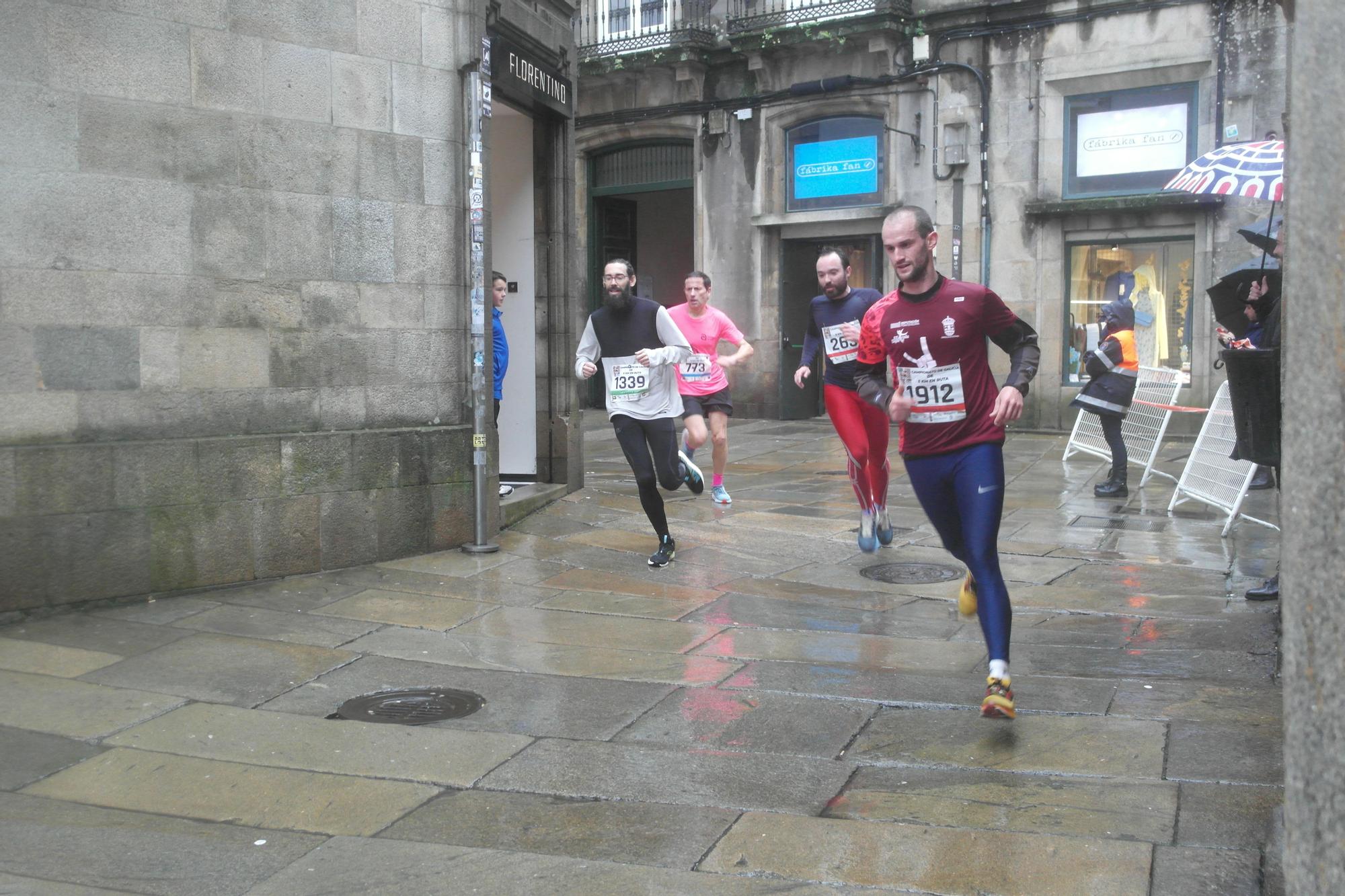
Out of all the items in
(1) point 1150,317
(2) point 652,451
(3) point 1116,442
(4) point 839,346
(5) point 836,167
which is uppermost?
(5) point 836,167

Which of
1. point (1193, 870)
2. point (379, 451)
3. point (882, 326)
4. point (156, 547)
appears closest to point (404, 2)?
point (379, 451)

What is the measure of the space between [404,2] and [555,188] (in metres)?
2.64

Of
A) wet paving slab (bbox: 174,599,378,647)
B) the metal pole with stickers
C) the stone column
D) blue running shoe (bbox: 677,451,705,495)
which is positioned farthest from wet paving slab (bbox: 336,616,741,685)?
the stone column

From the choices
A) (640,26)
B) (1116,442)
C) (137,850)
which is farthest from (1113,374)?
(640,26)

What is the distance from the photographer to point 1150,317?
17.3 meters

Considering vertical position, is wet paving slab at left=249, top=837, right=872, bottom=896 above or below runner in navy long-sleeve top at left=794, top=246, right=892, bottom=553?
below

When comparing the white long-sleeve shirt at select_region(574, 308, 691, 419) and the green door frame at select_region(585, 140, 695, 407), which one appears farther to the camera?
the green door frame at select_region(585, 140, 695, 407)

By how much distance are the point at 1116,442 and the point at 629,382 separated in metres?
5.09

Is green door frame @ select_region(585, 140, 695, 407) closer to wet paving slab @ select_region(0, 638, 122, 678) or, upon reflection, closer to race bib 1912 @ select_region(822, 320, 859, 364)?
race bib 1912 @ select_region(822, 320, 859, 364)

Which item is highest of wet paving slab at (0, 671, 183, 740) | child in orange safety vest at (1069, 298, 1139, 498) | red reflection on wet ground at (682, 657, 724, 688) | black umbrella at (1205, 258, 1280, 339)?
black umbrella at (1205, 258, 1280, 339)

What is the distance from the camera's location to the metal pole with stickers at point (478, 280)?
8.48 m

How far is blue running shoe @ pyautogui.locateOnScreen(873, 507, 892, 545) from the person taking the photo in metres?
8.68

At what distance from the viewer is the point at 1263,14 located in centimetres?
1620

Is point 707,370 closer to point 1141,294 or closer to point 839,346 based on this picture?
point 839,346
